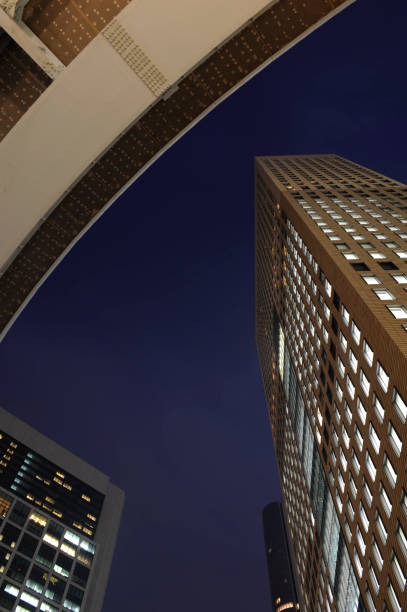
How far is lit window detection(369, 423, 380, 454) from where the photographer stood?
31.3 m

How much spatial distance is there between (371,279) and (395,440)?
1567 cm

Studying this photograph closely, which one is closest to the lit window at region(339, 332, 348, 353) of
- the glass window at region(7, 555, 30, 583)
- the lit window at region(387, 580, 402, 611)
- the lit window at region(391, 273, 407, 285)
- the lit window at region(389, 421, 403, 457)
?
the lit window at region(391, 273, 407, 285)

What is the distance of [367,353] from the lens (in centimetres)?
3381

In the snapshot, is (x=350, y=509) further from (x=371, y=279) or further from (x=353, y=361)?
(x=371, y=279)

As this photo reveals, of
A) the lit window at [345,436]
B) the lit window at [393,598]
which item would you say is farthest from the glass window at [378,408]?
the lit window at [393,598]

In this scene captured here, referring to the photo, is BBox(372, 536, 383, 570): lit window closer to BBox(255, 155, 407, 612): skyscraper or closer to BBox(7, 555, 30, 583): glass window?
BBox(255, 155, 407, 612): skyscraper

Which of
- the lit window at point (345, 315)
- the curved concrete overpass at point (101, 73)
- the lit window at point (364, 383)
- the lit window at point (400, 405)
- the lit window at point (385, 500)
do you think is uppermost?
the lit window at point (345, 315)

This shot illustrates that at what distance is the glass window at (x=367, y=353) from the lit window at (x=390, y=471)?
24.7 ft

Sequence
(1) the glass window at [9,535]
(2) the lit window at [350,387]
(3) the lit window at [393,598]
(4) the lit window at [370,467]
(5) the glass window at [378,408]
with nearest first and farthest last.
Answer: (3) the lit window at [393,598], (5) the glass window at [378,408], (4) the lit window at [370,467], (2) the lit window at [350,387], (1) the glass window at [9,535]

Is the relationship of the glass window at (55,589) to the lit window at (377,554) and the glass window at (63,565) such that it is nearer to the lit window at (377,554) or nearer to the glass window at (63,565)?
the glass window at (63,565)

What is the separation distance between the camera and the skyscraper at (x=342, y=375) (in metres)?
29.7

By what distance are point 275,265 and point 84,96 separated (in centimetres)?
6716

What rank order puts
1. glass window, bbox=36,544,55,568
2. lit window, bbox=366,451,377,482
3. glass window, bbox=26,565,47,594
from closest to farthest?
lit window, bbox=366,451,377,482 → glass window, bbox=26,565,47,594 → glass window, bbox=36,544,55,568

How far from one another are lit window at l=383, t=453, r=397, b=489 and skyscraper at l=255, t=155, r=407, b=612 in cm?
7
